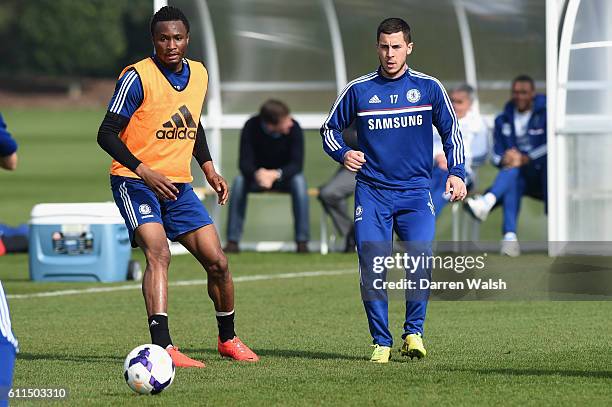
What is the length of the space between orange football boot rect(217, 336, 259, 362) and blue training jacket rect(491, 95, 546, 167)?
318 inches

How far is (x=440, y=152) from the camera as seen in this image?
16.2 meters

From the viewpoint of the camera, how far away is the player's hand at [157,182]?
8844mm

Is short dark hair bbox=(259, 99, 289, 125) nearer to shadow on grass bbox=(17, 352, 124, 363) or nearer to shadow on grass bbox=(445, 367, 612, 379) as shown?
shadow on grass bbox=(17, 352, 124, 363)

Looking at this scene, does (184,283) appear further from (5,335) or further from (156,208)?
(5,335)

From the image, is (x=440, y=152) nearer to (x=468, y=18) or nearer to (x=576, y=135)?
(x=576, y=135)

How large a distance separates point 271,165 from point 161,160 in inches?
338

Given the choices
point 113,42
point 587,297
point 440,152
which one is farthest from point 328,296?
point 113,42

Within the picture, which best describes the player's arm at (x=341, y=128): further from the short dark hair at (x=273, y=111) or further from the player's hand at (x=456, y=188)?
the short dark hair at (x=273, y=111)

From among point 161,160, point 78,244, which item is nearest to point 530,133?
point 78,244

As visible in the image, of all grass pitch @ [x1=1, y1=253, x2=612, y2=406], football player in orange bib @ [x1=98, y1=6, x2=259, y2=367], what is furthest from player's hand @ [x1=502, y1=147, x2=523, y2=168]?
football player in orange bib @ [x1=98, y1=6, x2=259, y2=367]

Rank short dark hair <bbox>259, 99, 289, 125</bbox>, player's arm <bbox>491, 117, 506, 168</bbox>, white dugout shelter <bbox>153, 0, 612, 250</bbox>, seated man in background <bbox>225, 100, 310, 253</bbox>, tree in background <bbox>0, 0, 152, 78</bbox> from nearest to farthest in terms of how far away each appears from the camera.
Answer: player's arm <bbox>491, 117, 506, 168</bbox> → short dark hair <bbox>259, 99, 289, 125</bbox> → seated man in background <bbox>225, 100, 310, 253</bbox> → white dugout shelter <bbox>153, 0, 612, 250</bbox> → tree in background <bbox>0, 0, 152, 78</bbox>

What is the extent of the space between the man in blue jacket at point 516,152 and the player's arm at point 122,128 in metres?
8.25

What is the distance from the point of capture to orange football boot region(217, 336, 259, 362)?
9.30 m

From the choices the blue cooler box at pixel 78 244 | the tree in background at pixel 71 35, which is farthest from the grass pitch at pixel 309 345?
the tree in background at pixel 71 35
